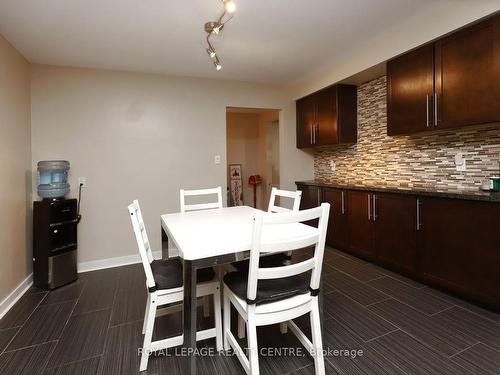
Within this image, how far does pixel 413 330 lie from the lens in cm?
196

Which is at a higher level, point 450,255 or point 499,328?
point 450,255

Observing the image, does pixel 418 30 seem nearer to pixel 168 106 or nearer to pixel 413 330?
pixel 413 330

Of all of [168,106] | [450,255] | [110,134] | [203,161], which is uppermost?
[168,106]

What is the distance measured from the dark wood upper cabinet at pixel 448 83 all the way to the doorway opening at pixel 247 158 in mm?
3240

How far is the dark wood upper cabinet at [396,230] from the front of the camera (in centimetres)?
274

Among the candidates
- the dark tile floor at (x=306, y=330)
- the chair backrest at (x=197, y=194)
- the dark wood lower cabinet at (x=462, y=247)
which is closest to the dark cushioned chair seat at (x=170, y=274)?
the dark tile floor at (x=306, y=330)

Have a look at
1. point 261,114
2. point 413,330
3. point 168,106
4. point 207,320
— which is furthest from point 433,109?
point 261,114

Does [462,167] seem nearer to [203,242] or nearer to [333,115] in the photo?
[333,115]

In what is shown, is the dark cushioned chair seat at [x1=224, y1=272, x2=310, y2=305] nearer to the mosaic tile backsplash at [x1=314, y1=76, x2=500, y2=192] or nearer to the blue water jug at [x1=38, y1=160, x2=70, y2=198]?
the mosaic tile backsplash at [x1=314, y1=76, x2=500, y2=192]

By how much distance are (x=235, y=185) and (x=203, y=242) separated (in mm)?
4606

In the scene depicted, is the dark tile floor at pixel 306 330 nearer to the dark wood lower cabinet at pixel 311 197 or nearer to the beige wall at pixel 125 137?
the beige wall at pixel 125 137

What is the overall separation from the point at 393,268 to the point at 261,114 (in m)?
4.15

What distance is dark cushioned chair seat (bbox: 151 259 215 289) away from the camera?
5.49 ft

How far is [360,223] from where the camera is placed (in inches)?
132
